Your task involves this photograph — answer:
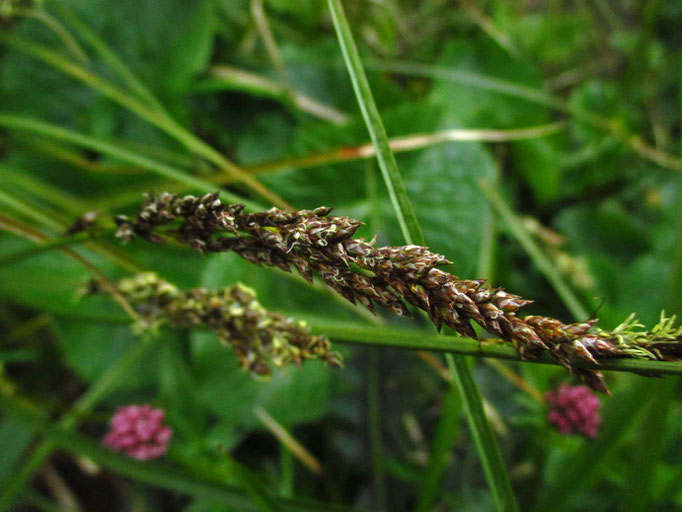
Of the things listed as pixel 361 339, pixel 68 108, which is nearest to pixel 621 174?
pixel 361 339

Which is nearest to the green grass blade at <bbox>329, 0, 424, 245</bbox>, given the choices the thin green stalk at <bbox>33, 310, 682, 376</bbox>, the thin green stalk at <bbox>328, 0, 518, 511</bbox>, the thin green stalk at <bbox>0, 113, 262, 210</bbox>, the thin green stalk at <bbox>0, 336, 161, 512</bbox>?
the thin green stalk at <bbox>328, 0, 518, 511</bbox>

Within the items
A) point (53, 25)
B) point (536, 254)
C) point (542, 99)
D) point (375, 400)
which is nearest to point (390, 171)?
point (536, 254)

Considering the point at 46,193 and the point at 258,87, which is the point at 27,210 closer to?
the point at 46,193

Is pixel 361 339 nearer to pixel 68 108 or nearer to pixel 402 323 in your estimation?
pixel 402 323

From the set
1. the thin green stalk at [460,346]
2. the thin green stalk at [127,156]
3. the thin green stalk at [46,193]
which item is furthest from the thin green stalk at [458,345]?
the thin green stalk at [46,193]

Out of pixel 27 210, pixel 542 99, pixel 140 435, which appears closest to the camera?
pixel 27 210

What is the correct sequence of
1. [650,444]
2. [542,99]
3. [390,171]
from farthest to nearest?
[542,99]
[650,444]
[390,171]
